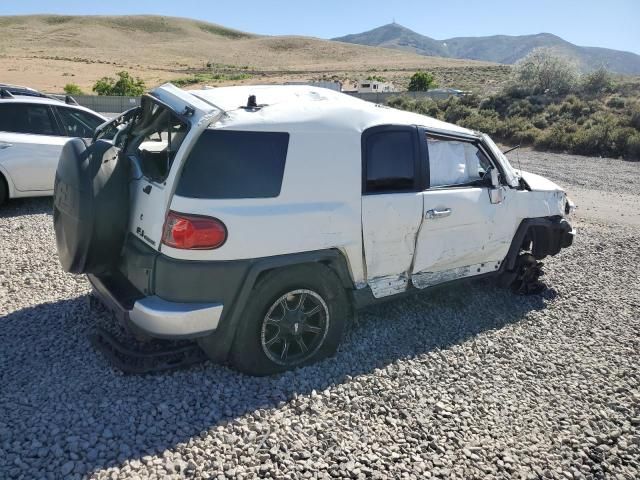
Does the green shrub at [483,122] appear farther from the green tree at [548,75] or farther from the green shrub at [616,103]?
the green tree at [548,75]

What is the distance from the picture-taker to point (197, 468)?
9.41ft

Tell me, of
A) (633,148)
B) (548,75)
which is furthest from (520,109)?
(633,148)

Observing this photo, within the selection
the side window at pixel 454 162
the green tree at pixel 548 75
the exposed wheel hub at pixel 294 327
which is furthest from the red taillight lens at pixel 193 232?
the green tree at pixel 548 75

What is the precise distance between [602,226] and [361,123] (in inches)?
269

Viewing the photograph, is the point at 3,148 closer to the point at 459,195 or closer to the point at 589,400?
the point at 459,195

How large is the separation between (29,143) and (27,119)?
17.9 inches

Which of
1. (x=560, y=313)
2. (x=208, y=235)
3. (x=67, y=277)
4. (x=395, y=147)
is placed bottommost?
(x=67, y=277)

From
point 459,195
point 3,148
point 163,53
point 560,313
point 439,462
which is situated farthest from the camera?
point 163,53

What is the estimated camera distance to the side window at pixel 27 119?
7711 mm

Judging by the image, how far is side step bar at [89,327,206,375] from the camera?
3.66m

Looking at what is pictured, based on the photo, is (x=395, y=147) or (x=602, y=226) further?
(x=602, y=226)

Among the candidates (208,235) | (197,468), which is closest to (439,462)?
(197,468)

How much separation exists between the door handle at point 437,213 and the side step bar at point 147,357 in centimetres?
205

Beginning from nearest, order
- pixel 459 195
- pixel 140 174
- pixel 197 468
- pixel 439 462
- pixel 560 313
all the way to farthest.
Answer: pixel 197 468 → pixel 439 462 → pixel 140 174 → pixel 459 195 → pixel 560 313
